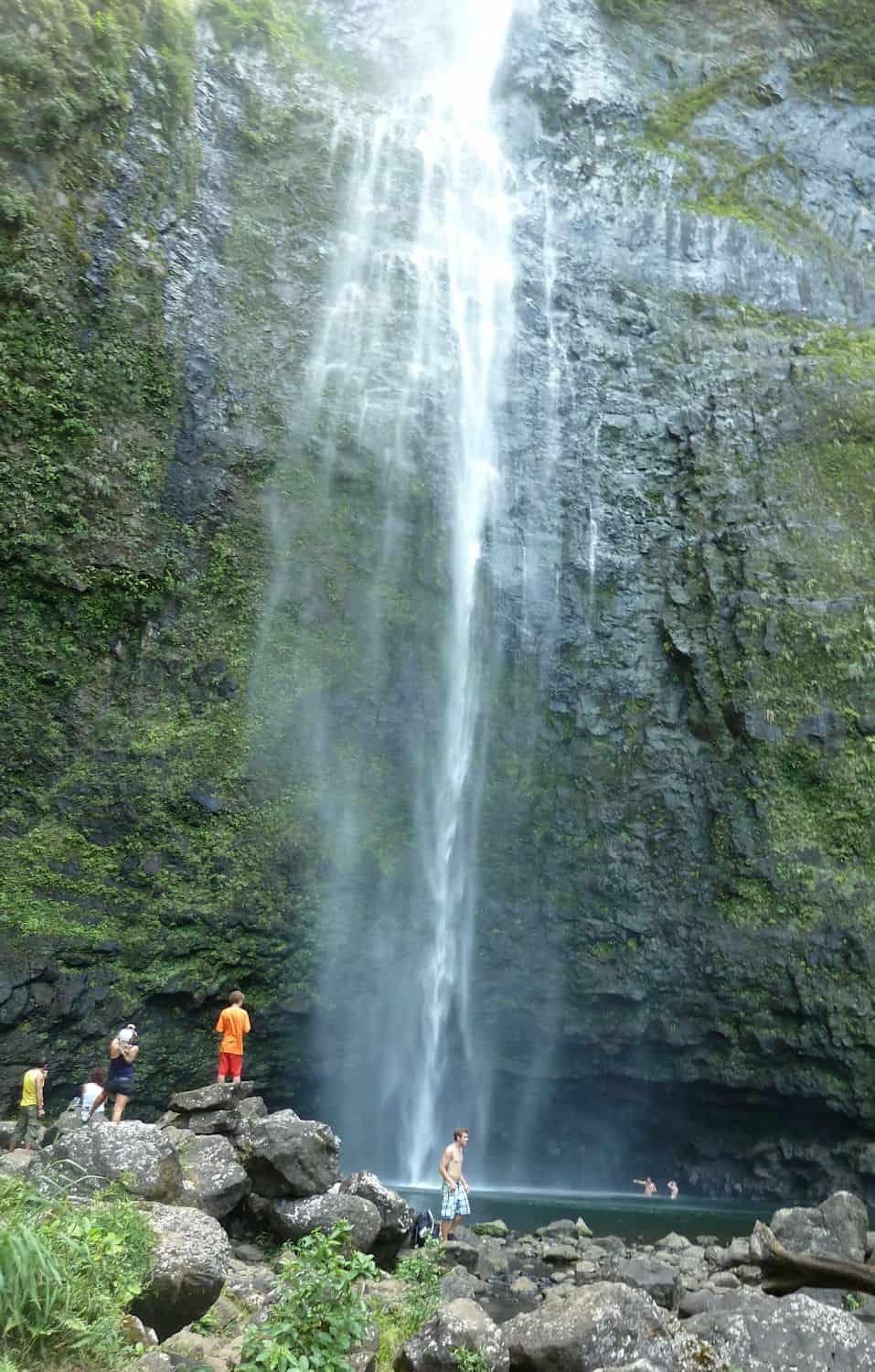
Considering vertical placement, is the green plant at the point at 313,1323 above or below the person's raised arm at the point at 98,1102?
above

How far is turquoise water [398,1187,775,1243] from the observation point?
13047 millimetres

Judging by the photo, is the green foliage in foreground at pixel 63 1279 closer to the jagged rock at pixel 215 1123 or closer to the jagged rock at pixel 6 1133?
the jagged rock at pixel 215 1123

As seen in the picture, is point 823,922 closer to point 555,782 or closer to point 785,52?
point 555,782

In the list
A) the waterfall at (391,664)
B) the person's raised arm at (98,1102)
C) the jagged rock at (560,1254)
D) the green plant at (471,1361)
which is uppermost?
the waterfall at (391,664)

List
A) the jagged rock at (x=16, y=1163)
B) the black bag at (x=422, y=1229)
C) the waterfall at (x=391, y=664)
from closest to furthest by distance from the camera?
the jagged rock at (x=16, y=1163) → the black bag at (x=422, y=1229) → the waterfall at (x=391, y=664)

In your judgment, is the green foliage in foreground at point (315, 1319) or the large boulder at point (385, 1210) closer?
the green foliage in foreground at point (315, 1319)

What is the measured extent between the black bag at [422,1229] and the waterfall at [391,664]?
5.86 m

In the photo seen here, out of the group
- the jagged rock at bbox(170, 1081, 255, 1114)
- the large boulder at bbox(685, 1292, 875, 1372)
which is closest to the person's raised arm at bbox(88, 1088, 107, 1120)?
the jagged rock at bbox(170, 1081, 255, 1114)

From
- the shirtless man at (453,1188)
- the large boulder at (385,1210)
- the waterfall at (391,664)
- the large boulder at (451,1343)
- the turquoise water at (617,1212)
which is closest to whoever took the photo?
the large boulder at (451,1343)

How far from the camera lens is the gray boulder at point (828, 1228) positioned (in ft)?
30.8

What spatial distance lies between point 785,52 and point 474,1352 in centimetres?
2792

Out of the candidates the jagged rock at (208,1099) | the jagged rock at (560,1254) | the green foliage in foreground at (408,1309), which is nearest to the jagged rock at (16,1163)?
the jagged rock at (208,1099)

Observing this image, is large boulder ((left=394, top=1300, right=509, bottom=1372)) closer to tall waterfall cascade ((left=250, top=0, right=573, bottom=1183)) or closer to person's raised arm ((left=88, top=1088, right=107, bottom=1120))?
person's raised arm ((left=88, top=1088, right=107, bottom=1120))

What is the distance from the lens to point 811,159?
23.6 metres
